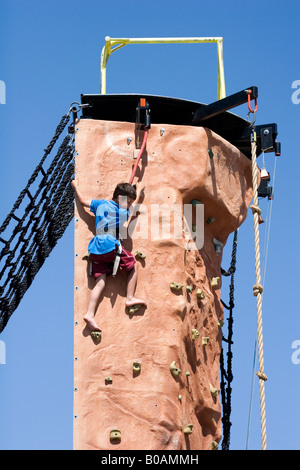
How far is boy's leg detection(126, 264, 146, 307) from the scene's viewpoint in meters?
13.3

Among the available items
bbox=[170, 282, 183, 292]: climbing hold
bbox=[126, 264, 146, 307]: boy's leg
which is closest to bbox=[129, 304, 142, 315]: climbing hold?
bbox=[126, 264, 146, 307]: boy's leg

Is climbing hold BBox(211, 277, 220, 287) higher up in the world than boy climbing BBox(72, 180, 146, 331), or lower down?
lower down

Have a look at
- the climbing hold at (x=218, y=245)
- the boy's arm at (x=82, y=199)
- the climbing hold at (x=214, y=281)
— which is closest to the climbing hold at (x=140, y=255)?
the boy's arm at (x=82, y=199)

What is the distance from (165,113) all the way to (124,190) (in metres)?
1.41

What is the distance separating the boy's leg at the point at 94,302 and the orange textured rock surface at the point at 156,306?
78 millimetres

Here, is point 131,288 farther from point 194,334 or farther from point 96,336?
point 194,334

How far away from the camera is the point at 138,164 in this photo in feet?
45.3

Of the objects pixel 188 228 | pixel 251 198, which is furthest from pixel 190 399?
pixel 251 198

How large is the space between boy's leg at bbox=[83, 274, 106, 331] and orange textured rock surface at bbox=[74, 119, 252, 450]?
0.08 metres

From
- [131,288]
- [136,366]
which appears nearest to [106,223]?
[131,288]

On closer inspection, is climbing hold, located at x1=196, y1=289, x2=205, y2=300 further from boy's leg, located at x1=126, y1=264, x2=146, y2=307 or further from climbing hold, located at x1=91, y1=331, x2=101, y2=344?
climbing hold, located at x1=91, y1=331, x2=101, y2=344
